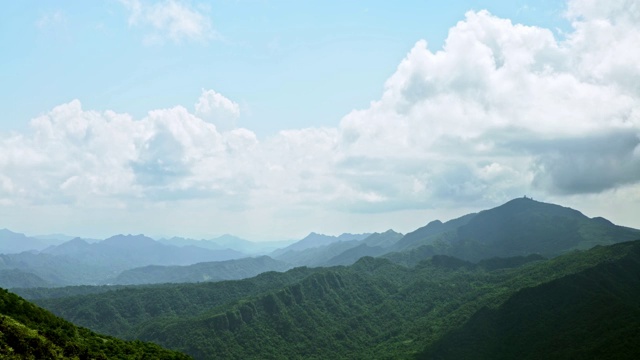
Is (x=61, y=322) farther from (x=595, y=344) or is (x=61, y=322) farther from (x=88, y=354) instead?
(x=595, y=344)

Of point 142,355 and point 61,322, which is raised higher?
point 61,322

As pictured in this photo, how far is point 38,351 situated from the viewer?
68312 mm

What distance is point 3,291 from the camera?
8819cm

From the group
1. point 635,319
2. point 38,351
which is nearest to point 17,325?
point 38,351

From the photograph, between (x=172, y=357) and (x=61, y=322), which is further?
(x=172, y=357)

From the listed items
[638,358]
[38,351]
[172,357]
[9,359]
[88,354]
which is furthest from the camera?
[638,358]

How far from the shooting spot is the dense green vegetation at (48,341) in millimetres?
66500

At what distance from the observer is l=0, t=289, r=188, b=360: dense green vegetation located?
218 feet

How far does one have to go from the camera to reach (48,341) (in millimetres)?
72875

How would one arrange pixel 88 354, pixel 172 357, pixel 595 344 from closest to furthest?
pixel 88 354 < pixel 172 357 < pixel 595 344

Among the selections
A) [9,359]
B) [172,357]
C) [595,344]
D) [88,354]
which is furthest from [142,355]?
[595,344]

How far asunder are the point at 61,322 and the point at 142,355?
17.4m

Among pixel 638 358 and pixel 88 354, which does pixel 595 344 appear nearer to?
pixel 638 358

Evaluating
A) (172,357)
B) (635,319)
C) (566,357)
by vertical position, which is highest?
(172,357)
